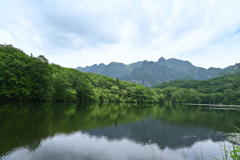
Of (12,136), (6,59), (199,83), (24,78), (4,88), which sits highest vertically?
(199,83)

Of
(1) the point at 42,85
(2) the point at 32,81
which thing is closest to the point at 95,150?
(2) the point at 32,81

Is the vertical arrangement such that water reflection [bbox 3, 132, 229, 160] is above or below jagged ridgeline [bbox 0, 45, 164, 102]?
below

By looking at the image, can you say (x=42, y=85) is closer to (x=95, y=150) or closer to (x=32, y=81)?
(x=32, y=81)

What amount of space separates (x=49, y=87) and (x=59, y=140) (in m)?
41.4

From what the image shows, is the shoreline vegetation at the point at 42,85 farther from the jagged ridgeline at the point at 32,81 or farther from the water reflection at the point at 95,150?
the water reflection at the point at 95,150

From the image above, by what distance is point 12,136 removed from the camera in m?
13.6

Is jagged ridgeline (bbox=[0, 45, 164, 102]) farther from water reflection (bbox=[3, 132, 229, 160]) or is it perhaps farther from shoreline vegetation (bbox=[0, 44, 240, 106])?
water reflection (bbox=[3, 132, 229, 160])

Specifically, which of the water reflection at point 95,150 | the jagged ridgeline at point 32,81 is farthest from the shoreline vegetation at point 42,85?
the water reflection at point 95,150

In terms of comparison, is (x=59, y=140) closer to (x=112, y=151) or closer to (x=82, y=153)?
(x=82, y=153)

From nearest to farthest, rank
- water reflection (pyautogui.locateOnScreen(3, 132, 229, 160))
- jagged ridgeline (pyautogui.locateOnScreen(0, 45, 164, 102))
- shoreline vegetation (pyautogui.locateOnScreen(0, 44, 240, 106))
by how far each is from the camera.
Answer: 1. water reflection (pyautogui.locateOnScreen(3, 132, 229, 160))
2. jagged ridgeline (pyautogui.locateOnScreen(0, 45, 164, 102))
3. shoreline vegetation (pyautogui.locateOnScreen(0, 44, 240, 106))

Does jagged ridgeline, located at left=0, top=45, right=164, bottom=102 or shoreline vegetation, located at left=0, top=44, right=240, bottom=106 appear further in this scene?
shoreline vegetation, located at left=0, top=44, right=240, bottom=106

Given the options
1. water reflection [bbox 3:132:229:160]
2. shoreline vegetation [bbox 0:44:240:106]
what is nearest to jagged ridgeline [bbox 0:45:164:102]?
shoreline vegetation [bbox 0:44:240:106]

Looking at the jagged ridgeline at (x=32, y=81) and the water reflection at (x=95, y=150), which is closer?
the water reflection at (x=95, y=150)

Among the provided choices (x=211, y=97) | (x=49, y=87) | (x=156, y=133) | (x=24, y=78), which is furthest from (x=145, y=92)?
(x=156, y=133)
